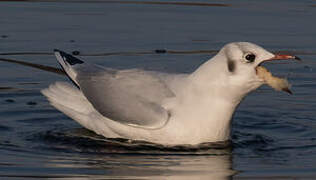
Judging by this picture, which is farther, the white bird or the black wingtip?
the black wingtip

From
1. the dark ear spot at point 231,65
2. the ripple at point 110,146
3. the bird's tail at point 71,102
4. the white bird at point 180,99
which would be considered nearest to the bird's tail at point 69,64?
the bird's tail at point 71,102

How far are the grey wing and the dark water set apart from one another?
0.26 meters

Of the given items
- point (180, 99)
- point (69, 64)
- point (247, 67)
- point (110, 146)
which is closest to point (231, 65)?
point (247, 67)

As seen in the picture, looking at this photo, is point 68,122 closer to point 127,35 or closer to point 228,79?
point 228,79

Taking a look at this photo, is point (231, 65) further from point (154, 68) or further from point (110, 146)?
point (154, 68)

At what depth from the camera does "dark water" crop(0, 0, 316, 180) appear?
29.8ft

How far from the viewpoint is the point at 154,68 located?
488 inches

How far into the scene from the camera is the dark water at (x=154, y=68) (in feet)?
29.8

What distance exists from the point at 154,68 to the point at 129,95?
2472mm

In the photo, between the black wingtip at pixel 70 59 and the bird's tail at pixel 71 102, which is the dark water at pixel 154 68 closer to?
the bird's tail at pixel 71 102

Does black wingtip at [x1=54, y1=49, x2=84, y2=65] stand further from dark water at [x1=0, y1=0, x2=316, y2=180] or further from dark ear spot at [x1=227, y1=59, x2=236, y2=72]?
dark ear spot at [x1=227, y1=59, x2=236, y2=72]

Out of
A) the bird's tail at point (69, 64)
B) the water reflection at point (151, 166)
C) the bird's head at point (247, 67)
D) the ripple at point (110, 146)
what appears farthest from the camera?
the bird's tail at point (69, 64)

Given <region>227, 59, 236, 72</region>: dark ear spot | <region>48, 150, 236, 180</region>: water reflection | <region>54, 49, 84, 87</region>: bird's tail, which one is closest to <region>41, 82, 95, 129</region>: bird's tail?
<region>54, 49, 84, 87</region>: bird's tail

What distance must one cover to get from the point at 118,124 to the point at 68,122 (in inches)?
44.6
